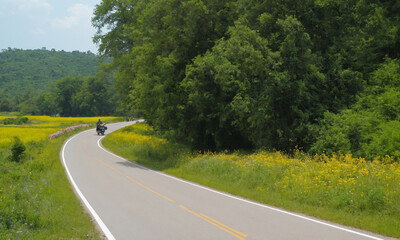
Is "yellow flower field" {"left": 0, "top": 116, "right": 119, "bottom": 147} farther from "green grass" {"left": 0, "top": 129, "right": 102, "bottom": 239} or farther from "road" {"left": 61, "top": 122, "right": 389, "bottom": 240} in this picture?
"road" {"left": 61, "top": 122, "right": 389, "bottom": 240}

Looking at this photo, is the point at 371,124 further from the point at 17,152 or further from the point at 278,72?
the point at 17,152

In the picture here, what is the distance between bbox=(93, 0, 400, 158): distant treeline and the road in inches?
297

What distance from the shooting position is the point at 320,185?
37.7 ft

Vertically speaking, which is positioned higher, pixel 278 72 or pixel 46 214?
pixel 278 72

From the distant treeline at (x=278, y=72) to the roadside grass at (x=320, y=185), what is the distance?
2.94m

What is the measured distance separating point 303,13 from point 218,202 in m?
15.0

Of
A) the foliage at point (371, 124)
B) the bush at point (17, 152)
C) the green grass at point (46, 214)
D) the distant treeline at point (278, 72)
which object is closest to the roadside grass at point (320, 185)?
the foliage at point (371, 124)

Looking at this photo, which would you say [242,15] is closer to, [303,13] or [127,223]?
[303,13]

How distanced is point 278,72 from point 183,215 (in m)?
12.2

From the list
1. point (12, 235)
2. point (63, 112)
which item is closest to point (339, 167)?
point (12, 235)

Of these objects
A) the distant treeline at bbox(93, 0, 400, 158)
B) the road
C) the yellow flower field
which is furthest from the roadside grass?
the yellow flower field

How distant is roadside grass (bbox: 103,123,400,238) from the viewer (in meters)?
9.16

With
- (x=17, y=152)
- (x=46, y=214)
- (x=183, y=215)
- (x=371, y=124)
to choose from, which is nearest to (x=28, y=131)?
(x=17, y=152)

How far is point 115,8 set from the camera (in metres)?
43.5
